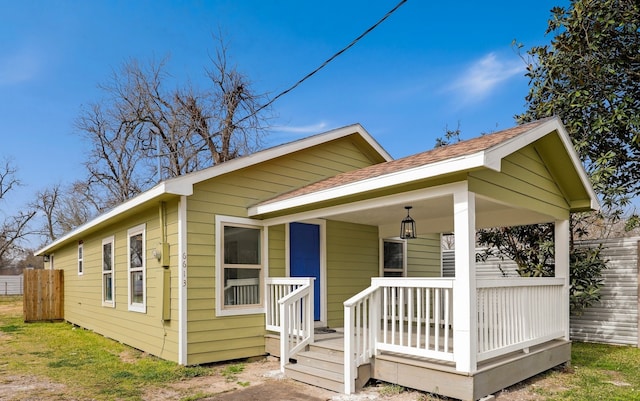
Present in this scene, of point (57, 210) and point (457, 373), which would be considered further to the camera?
point (57, 210)

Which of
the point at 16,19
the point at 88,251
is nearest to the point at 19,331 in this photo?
the point at 88,251

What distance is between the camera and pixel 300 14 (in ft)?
38.1

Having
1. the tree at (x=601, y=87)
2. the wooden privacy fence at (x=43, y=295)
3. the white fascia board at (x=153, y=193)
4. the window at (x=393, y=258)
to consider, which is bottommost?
the wooden privacy fence at (x=43, y=295)

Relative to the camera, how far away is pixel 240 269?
23.4 ft

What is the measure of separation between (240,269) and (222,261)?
365mm

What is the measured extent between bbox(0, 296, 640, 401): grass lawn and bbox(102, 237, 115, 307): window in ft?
3.00

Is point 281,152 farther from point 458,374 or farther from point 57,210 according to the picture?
point 57,210

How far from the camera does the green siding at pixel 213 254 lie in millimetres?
6535

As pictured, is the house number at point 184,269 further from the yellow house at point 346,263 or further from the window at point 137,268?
the window at point 137,268

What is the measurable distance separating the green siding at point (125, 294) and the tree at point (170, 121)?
7421mm

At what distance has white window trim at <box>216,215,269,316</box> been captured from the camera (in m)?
6.79

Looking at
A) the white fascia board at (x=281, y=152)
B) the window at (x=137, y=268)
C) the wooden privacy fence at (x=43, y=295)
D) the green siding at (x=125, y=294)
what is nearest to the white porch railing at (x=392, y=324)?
the green siding at (x=125, y=294)

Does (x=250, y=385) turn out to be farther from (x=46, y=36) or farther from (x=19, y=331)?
(x=46, y=36)

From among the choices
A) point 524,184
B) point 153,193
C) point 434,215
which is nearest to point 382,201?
point 524,184
